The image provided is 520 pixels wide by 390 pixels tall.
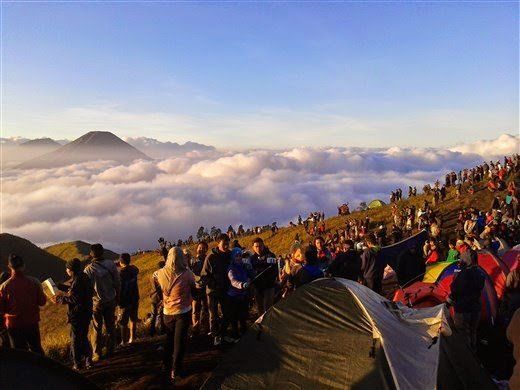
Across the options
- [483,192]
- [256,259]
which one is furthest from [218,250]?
[483,192]

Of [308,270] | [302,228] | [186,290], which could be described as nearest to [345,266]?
[308,270]

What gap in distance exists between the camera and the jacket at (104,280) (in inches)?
319

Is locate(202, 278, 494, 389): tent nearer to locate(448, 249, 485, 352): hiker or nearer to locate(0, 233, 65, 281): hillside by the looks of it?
locate(448, 249, 485, 352): hiker

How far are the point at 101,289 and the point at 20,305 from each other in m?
1.47

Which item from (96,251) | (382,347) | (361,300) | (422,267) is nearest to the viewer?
(382,347)

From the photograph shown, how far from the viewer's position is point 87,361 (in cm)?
819

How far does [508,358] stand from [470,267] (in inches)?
75.9

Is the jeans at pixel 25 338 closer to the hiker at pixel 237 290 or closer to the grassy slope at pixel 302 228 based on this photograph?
the hiker at pixel 237 290

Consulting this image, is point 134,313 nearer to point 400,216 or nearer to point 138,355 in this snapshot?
point 138,355

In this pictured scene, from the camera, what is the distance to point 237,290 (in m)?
8.70

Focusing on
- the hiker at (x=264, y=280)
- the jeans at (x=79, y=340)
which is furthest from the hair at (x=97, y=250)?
the hiker at (x=264, y=280)

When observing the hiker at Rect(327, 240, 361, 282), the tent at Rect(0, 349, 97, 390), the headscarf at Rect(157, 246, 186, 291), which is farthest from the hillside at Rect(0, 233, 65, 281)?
the tent at Rect(0, 349, 97, 390)

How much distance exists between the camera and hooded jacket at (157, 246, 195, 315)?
6.99 metres

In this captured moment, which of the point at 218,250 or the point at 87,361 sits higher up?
the point at 218,250
